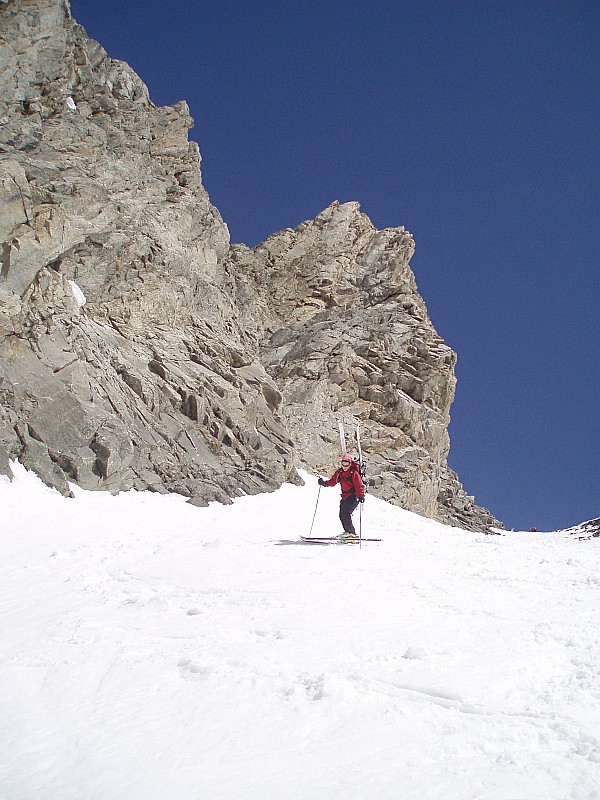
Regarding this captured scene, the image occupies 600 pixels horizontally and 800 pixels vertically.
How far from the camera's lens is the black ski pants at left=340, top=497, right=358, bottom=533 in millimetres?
12914

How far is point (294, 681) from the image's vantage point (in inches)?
172

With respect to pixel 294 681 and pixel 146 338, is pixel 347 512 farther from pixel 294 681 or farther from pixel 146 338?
pixel 146 338

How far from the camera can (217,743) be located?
355cm

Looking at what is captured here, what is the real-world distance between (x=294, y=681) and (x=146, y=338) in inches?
814

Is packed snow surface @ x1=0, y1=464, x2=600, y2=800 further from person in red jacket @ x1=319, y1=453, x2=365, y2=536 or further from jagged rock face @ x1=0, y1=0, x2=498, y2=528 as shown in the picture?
jagged rock face @ x1=0, y1=0, x2=498, y2=528

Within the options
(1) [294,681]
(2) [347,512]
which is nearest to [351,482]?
(2) [347,512]

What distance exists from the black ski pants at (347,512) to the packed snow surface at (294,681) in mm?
3832

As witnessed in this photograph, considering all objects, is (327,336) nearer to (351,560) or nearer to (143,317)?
(143,317)

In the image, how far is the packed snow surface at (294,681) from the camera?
320 centimetres

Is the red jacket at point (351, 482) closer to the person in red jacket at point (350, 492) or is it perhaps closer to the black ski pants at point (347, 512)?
the person in red jacket at point (350, 492)

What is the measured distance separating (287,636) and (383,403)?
113 ft

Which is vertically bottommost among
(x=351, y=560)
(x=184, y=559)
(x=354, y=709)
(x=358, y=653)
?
(x=354, y=709)

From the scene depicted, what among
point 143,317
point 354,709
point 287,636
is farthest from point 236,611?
point 143,317

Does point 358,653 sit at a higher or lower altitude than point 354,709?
higher
